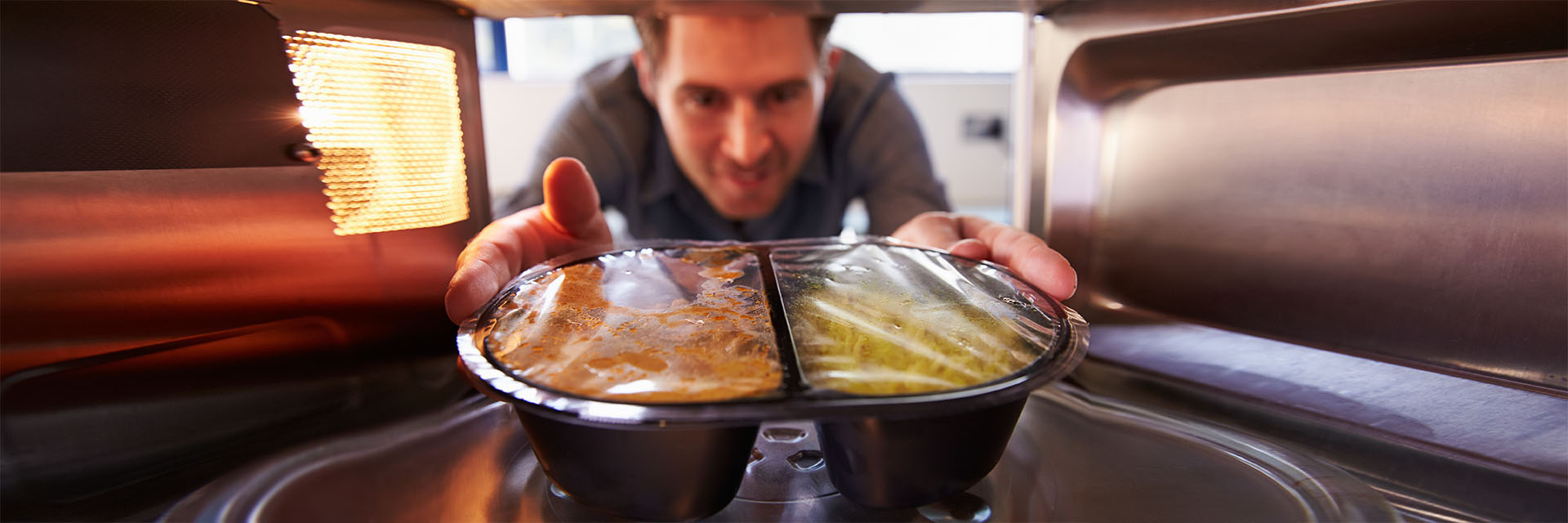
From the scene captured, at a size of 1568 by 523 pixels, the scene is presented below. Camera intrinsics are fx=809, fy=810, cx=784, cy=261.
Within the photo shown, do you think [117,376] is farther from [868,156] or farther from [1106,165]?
[868,156]

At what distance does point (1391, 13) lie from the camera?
428 mm

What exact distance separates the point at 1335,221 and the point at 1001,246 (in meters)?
0.21

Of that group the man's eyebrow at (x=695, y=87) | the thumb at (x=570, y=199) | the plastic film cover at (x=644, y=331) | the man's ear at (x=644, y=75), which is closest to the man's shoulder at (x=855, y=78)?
the man's ear at (x=644, y=75)

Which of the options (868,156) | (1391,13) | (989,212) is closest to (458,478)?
(1391,13)

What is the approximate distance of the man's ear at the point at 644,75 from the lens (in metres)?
1.27

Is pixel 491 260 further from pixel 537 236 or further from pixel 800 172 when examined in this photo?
pixel 800 172

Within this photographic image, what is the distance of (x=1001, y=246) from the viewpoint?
58 centimetres

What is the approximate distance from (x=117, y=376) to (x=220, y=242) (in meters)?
0.08

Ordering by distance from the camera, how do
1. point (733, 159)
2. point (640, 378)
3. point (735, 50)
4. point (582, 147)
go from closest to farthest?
1. point (640, 378)
2. point (735, 50)
3. point (733, 159)
4. point (582, 147)

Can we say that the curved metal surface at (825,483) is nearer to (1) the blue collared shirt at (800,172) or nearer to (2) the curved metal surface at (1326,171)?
(2) the curved metal surface at (1326,171)

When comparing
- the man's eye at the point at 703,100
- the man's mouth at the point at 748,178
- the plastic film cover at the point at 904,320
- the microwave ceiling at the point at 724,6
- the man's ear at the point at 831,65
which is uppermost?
the man's ear at the point at 831,65

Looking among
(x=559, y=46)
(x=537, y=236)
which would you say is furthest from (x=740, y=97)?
(x=559, y=46)

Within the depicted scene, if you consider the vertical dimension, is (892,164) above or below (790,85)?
→ below

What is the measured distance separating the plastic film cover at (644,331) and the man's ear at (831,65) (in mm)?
868
